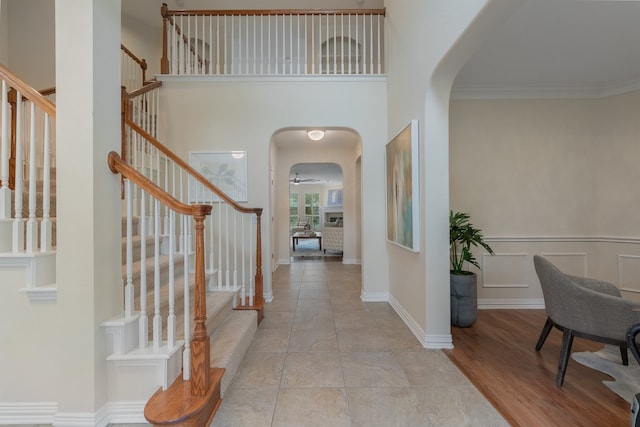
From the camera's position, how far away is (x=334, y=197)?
13.1 m

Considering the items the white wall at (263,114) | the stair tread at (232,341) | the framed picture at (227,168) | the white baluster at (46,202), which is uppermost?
the white wall at (263,114)

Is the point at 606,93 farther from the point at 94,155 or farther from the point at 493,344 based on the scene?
the point at 94,155

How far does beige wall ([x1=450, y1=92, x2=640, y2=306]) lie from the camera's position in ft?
11.0

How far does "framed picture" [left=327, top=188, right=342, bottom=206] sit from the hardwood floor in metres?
10.1

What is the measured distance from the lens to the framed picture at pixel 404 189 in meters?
2.62

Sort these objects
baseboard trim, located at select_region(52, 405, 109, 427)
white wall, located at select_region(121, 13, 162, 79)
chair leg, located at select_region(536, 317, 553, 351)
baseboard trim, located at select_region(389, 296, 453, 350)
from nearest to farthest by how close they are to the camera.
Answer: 1. baseboard trim, located at select_region(52, 405, 109, 427)
2. chair leg, located at select_region(536, 317, 553, 351)
3. baseboard trim, located at select_region(389, 296, 453, 350)
4. white wall, located at select_region(121, 13, 162, 79)

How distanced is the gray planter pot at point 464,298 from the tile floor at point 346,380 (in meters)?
0.57

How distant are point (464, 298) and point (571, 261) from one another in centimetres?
177

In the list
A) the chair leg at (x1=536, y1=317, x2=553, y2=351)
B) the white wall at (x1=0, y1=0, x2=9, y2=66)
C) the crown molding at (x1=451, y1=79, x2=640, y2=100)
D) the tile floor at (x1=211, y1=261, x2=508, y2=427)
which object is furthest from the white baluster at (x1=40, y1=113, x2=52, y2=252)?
the white wall at (x1=0, y1=0, x2=9, y2=66)

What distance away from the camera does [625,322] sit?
5.76ft

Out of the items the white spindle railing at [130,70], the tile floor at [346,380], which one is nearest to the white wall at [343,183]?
the white spindle railing at [130,70]

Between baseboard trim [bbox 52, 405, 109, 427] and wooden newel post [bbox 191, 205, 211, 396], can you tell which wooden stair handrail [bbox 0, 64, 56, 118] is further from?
baseboard trim [bbox 52, 405, 109, 427]

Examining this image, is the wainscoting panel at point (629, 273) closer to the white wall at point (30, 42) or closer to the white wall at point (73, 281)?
the white wall at point (73, 281)

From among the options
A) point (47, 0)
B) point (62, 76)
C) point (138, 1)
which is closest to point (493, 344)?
point (62, 76)
